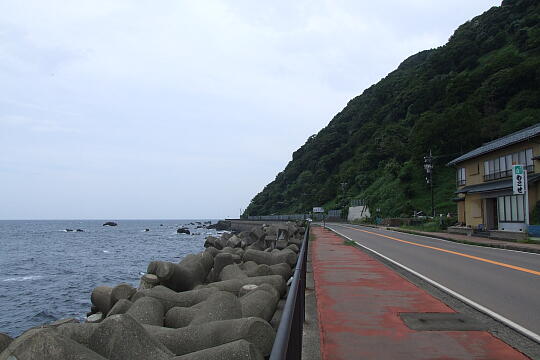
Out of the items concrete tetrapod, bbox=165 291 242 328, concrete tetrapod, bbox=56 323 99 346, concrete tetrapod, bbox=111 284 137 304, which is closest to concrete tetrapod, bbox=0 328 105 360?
concrete tetrapod, bbox=56 323 99 346

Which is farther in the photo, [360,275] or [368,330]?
[360,275]

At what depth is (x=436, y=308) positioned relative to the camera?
7.31 metres

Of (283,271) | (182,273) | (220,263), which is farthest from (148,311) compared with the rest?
(220,263)

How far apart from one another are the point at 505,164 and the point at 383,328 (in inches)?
1169

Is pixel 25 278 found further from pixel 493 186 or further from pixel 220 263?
pixel 493 186

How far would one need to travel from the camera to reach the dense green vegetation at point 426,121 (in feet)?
196

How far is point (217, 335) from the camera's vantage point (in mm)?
4902

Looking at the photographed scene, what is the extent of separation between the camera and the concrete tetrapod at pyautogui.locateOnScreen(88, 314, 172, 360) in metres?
4.32

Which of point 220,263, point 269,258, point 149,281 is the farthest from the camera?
point 269,258

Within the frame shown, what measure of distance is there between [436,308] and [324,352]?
3.20m

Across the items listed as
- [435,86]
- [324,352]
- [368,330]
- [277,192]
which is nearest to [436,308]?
[368,330]

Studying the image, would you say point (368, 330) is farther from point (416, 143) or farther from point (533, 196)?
point (416, 143)

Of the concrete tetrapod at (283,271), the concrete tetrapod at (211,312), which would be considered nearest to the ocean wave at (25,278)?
the concrete tetrapod at (283,271)

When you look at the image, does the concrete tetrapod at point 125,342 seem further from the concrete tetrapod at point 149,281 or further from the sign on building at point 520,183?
the sign on building at point 520,183
